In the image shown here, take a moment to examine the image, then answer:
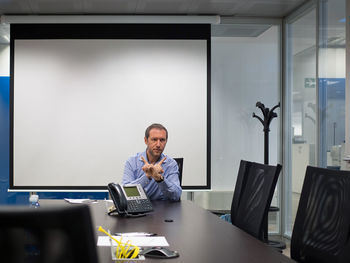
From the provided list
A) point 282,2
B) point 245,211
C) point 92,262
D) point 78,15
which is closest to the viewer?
point 92,262

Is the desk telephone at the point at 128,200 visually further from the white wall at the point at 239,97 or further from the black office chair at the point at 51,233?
the white wall at the point at 239,97

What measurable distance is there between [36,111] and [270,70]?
319 cm

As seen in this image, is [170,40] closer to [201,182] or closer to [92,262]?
[201,182]

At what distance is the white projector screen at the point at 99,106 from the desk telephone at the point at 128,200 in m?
3.00

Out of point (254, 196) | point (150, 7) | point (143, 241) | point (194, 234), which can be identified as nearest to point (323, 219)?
point (194, 234)

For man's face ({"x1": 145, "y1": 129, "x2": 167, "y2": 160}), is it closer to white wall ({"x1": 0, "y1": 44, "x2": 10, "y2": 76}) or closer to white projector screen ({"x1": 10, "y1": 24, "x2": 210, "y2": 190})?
white projector screen ({"x1": 10, "y1": 24, "x2": 210, "y2": 190})

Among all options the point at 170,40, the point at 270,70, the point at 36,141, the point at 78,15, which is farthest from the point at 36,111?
the point at 270,70

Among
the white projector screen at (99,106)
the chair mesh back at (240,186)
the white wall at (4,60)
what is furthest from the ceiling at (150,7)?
the chair mesh back at (240,186)

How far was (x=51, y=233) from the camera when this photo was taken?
0.82m

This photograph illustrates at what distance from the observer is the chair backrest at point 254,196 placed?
2.81 meters

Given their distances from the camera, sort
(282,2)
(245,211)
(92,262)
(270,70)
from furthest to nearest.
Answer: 1. (270,70)
2. (282,2)
3. (245,211)
4. (92,262)

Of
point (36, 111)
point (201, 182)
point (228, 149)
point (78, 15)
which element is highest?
point (78, 15)

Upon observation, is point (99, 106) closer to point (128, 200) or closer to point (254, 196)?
point (128, 200)

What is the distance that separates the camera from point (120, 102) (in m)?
6.33
